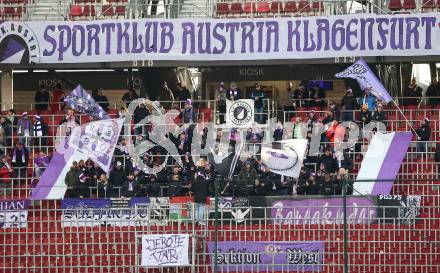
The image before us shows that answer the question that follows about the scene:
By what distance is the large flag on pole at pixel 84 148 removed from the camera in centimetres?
3077

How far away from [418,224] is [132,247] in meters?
6.01

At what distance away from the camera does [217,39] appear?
108 ft

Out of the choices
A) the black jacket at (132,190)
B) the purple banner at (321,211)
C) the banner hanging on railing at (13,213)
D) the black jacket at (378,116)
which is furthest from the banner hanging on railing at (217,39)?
the purple banner at (321,211)

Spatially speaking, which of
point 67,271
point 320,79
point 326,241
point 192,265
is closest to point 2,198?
point 67,271

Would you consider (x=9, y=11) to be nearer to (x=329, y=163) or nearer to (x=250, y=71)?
(x=250, y=71)

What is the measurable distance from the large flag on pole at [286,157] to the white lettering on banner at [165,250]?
2.89 meters

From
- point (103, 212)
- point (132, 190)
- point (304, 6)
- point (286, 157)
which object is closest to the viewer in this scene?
point (103, 212)

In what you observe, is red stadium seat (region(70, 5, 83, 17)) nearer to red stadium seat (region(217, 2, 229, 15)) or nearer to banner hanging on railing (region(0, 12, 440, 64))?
banner hanging on railing (region(0, 12, 440, 64))

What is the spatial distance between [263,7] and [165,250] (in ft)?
26.7

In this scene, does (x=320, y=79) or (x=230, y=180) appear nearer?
(x=230, y=180)

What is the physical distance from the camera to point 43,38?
33.2 meters

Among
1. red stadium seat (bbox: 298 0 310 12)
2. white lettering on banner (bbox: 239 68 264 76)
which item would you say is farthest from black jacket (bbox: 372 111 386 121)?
white lettering on banner (bbox: 239 68 264 76)

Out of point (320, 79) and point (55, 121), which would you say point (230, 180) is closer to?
point (55, 121)

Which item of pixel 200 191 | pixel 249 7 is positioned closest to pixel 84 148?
pixel 200 191
